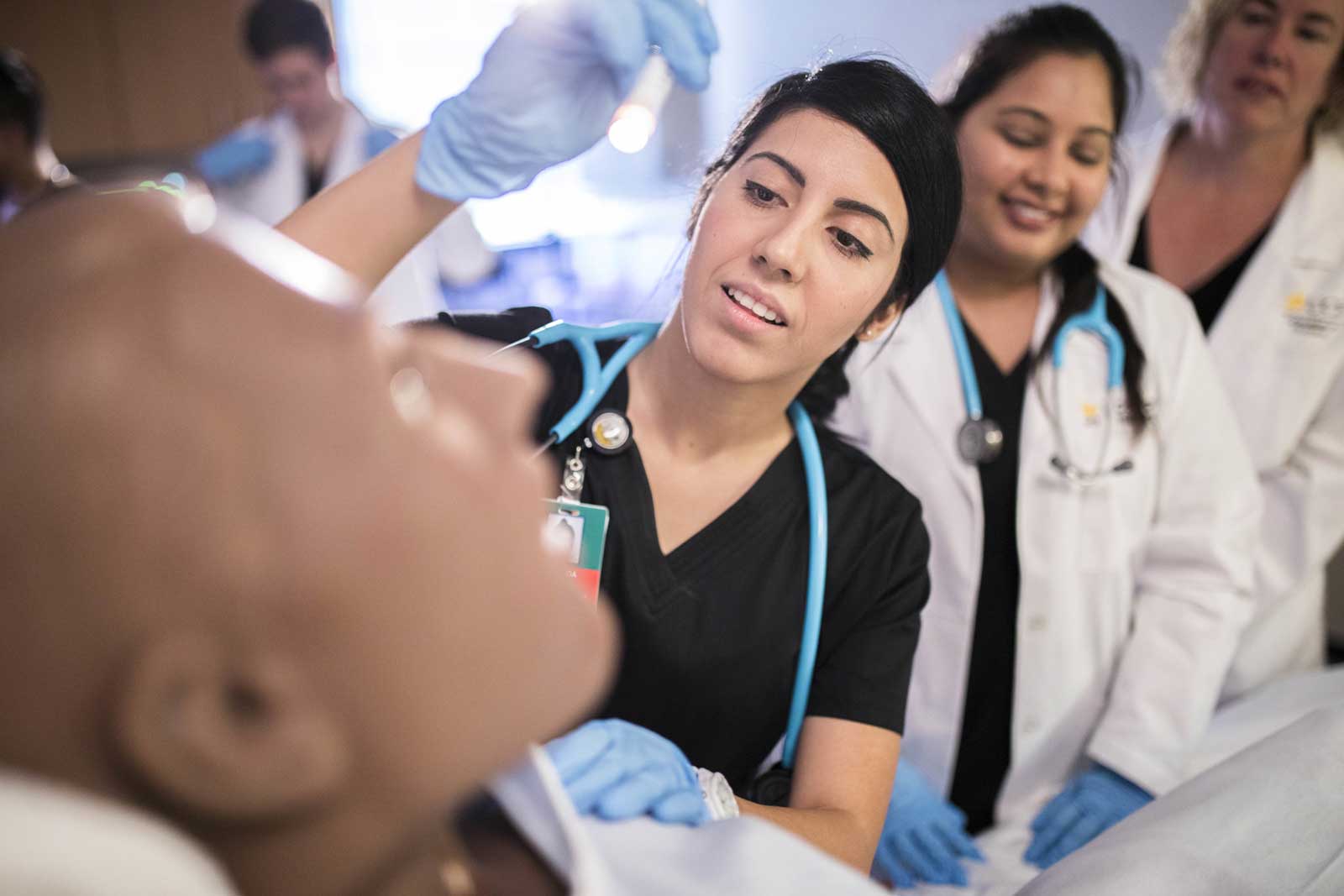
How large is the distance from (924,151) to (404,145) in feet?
1.73

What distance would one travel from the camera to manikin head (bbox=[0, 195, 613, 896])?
325 millimetres

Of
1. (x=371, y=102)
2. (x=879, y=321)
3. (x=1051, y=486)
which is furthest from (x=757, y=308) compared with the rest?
(x=371, y=102)

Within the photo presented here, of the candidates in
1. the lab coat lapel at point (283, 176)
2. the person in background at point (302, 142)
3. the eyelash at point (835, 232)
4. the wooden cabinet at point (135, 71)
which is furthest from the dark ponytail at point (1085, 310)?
the wooden cabinet at point (135, 71)

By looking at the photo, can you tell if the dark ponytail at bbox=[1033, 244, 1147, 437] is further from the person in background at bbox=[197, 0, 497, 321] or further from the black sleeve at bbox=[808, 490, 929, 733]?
the person in background at bbox=[197, 0, 497, 321]

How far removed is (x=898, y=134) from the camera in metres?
0.96

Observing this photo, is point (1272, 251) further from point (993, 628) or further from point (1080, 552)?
point (993, 628)

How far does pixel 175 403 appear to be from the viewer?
13.2 inches

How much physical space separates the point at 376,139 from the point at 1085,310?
1743 millimetres

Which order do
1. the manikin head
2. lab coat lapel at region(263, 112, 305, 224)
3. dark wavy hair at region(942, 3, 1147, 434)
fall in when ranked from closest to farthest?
the manikin head, dark wavy hair at region(942, 3, 1147, 434), lab coat lapel at region(263, 112, 305, 224)

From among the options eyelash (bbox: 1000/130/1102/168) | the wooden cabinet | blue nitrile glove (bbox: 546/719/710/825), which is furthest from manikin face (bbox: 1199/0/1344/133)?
the wooden cabinet

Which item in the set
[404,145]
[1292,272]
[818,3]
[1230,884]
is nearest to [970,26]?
[818,3]

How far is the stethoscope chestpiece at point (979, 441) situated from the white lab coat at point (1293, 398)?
0.64 meters

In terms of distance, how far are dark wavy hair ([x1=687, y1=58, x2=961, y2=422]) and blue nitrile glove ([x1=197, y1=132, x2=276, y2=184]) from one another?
73.1 inches

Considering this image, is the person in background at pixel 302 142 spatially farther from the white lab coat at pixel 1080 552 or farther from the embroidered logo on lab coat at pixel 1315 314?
the embroidered logo on lab coat at pixel 1315 314
